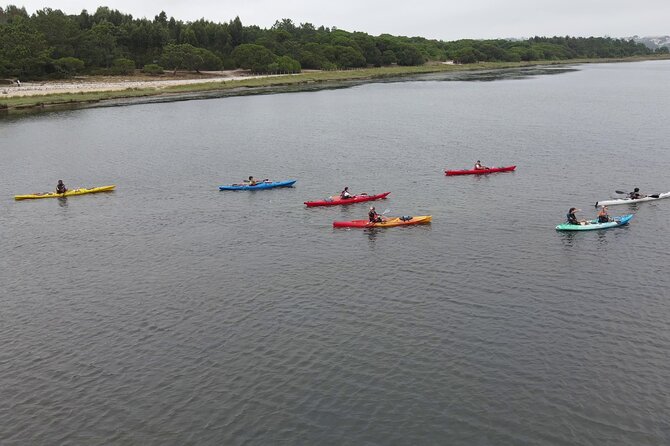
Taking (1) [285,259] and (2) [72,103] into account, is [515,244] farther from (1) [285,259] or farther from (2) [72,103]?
(2) [72,103]

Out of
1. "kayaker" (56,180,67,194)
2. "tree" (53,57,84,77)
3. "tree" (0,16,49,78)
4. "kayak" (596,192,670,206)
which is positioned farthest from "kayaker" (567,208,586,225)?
"tree" (53,57,84,77)

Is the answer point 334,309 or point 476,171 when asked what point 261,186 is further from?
point 334,309

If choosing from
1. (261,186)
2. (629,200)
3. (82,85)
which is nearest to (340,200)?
(261,186)

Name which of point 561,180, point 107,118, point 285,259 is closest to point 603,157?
point 561,180

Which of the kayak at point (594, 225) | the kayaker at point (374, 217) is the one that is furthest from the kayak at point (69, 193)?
the kayak at point (594, 225)

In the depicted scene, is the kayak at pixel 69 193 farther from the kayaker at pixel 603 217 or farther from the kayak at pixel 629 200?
the kayak at pixel 629 200

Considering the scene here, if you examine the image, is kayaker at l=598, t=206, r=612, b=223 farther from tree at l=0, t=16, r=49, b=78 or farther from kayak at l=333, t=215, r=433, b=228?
tree at l=0, t=16, r=49, b=78

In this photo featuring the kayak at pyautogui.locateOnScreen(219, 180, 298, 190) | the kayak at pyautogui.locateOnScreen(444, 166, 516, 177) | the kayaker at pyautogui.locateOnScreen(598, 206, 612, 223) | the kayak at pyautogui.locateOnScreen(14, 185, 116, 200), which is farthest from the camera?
the kayak at pyautogui.locateOnScreen(444, 166, 516, 177)

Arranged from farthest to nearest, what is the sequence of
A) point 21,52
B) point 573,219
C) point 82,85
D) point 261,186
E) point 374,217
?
point 82,85, point 21,52, point 261,186, point 374,217, point 573,219
